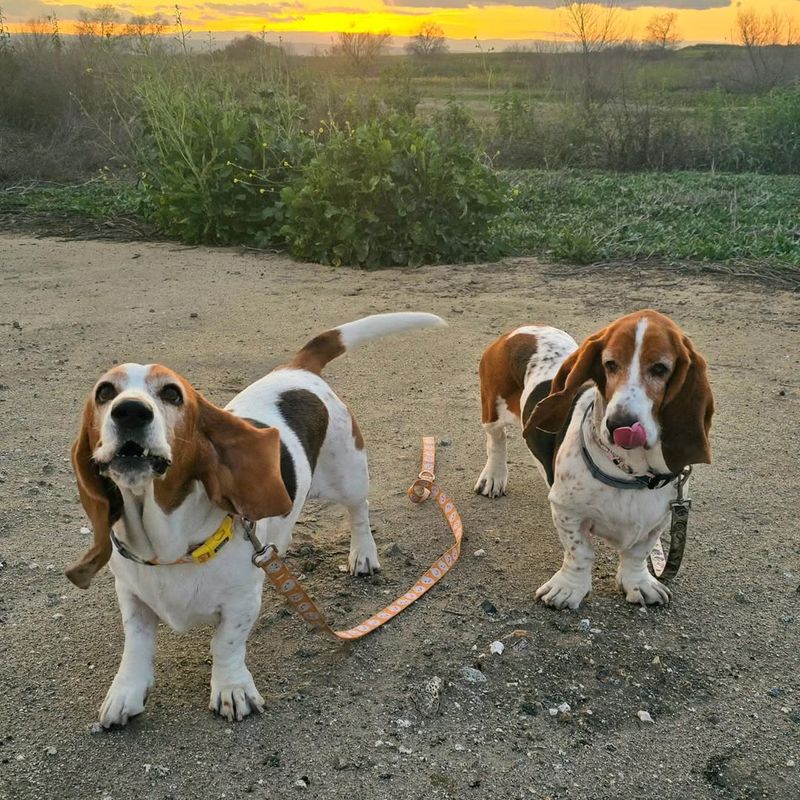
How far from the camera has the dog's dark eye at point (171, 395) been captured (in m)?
2.85

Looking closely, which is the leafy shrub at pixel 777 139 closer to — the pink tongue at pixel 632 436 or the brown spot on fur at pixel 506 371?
the brown spot on fur at pixel 506 371

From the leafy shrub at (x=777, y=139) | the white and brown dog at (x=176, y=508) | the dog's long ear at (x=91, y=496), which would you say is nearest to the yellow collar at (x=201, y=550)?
the white and brown dog at (x=176, y=508)

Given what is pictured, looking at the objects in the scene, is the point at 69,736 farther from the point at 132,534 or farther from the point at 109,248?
the point at 109,248

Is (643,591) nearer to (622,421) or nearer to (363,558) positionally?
Answer: (622,421)

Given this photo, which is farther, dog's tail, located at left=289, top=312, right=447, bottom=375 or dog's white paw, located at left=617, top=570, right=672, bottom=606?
dog's tail, located at left=289, top=312, right=447, bottom=375

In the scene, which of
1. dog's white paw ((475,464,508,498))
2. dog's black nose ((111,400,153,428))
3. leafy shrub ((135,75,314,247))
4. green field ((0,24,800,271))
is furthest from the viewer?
leafy shrub ((135,75,314,247))

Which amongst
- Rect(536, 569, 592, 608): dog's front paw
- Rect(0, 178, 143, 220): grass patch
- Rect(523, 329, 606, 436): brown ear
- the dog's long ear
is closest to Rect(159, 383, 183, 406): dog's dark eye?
the dog's long ear

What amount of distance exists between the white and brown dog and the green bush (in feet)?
23.3

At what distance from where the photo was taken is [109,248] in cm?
1177

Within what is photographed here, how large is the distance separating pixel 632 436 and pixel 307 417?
1359 mm

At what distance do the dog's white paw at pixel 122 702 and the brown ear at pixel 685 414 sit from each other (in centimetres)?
216

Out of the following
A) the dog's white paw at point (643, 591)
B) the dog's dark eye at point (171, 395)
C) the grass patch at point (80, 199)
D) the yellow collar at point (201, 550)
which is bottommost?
the dog's white paw at point (643, 591)

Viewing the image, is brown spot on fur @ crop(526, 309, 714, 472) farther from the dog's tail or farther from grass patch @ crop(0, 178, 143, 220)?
grass patch @ crop(0, 178, 143, 220)

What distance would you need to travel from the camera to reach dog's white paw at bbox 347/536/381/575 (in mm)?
4352
